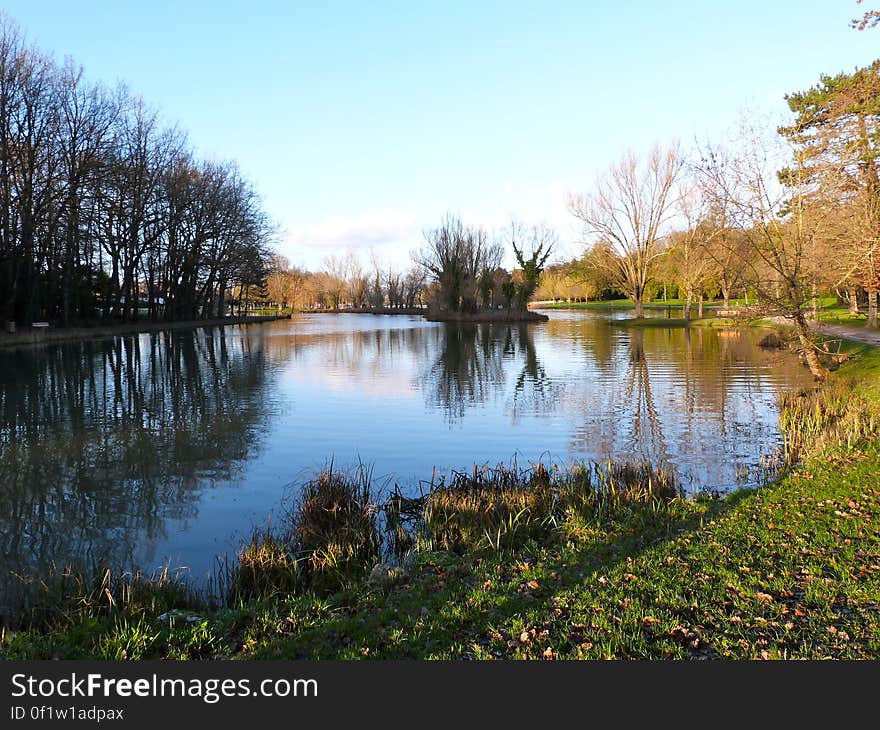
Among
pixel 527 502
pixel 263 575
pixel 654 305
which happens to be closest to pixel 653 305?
pixel 654 305

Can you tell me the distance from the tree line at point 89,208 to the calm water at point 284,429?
10.8 meters

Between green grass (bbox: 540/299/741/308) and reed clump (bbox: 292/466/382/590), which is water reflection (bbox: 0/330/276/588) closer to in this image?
reed clump (bbox: 292/466/382/590)

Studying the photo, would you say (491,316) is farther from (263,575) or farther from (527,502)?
(263,575)

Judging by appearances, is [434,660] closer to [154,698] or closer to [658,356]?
[154,698]

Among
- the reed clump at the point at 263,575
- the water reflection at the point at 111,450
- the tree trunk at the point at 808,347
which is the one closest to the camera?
the reed clump at the point at 263,575

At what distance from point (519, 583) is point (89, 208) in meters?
38.3

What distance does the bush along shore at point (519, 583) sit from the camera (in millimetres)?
3941

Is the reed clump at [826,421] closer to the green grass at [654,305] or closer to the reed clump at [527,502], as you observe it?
the reed clump at [527,502]

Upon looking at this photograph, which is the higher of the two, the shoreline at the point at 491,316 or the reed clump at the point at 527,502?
the shoreline at the point at 491,316

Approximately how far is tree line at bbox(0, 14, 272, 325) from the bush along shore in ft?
97.5

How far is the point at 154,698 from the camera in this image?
11.2ft

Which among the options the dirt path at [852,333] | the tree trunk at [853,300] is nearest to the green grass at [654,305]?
the tree trunk at [853,300]

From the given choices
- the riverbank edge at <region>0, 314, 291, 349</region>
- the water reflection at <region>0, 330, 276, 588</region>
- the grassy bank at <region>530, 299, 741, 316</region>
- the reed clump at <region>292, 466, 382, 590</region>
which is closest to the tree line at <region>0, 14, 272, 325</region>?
the riverbank edge at <region>0, 314, 291, 349</region>

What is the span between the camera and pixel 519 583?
4879 millimetres
